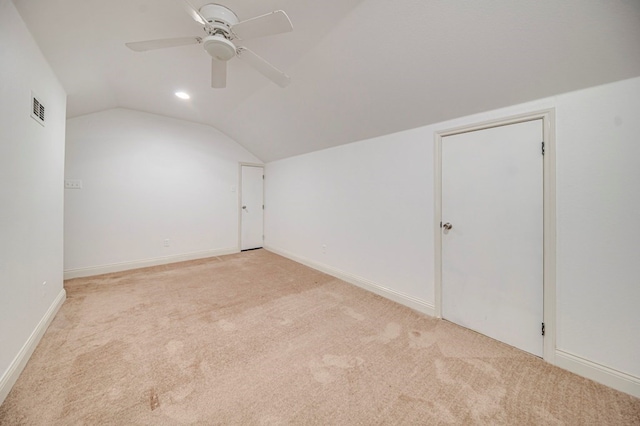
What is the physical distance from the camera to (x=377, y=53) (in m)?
1.89

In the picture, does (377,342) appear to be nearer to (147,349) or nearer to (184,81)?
(147,349)

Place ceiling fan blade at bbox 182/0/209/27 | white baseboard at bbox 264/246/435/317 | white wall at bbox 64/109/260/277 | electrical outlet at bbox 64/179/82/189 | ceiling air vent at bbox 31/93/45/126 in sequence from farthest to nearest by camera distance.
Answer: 1. white wall at bbox 64/109/260/277
2. electrical outlet at bbox 64/179/82/189
3. white baseboard at bbox 264/246/435/317
4. ceiling air vent at bbox 31/93/45/126
5. ceiling fan blade at bbox 182/0/209/27

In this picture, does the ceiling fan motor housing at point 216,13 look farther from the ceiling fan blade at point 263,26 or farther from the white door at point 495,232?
the white door at point 495,232

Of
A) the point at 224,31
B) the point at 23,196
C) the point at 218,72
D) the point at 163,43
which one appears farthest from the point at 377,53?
the point at 23,196

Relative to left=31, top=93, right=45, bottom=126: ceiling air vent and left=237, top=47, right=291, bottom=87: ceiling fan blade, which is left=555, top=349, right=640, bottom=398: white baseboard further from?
left=31, top=93, right=45, bottom=126: ceiling air vent

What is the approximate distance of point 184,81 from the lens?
2.76 meters

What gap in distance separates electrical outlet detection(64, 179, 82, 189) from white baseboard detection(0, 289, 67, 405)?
189 cm

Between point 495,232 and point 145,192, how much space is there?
5024 millimetres

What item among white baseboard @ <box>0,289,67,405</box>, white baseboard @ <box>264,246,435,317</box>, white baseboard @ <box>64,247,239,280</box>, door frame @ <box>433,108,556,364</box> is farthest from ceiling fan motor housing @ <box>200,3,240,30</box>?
white baseboard @ <box>64,247,239,280</box>

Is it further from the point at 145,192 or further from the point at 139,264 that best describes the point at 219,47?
the point at 139,264

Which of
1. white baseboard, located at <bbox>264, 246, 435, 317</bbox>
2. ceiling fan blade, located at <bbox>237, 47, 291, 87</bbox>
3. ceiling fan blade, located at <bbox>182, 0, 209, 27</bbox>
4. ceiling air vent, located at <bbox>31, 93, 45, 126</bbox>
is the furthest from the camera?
white baseboard, located at <bbox>264, 246, 435, 317</bbox>

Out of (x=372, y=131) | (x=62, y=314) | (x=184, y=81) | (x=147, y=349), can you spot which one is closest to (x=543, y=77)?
(x=372, y=131)

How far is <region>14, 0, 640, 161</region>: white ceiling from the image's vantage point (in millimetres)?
1376

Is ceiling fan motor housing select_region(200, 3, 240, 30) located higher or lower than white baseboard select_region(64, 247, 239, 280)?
higher
